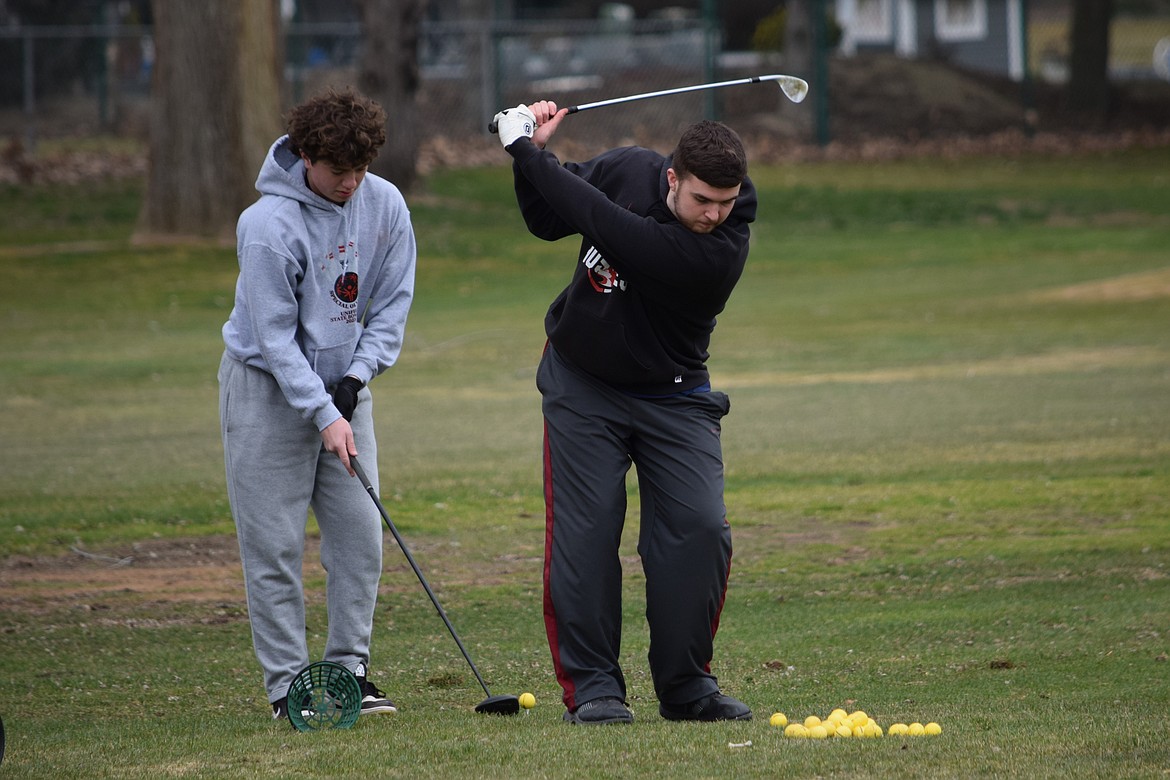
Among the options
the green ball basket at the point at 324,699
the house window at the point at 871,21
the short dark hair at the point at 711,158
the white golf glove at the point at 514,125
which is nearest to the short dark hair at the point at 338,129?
the white golf glove at the point at 514,125

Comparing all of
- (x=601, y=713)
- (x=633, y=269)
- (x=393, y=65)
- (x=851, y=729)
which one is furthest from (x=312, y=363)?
(x=393, y=65)

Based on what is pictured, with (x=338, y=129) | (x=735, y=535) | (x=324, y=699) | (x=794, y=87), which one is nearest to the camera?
(x=338, y=129)

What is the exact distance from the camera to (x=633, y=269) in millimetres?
4945

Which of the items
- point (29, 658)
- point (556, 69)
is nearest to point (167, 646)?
point (29, 658)

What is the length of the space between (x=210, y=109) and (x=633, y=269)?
17.2 m

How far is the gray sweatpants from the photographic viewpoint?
17.0 feet

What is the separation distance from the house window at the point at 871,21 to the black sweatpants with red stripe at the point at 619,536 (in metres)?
40.8

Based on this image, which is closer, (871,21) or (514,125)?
(514,125)

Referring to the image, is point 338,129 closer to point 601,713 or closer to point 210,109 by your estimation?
point 601,713

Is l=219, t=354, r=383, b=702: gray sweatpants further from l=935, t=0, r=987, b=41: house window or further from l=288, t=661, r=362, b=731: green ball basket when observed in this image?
l=935, t=0, r=987, b=41: house window

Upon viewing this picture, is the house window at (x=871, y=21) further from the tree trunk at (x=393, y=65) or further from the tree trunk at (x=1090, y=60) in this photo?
the tree trunk at (x=393, y=65)

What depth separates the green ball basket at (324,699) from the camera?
495 cm

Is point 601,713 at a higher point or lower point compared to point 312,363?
A: lower

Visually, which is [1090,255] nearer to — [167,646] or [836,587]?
[836,587]
